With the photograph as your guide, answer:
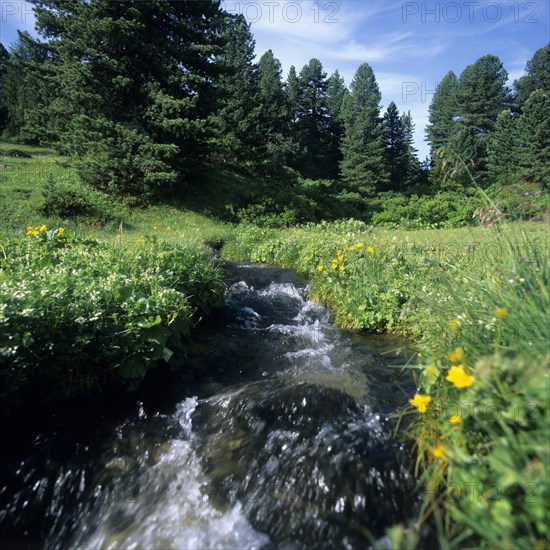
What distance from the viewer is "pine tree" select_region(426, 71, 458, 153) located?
167 feet

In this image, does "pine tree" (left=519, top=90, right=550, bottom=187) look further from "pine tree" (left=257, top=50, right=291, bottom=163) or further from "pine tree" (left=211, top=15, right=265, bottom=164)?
"pine tree" (left=211, top=15, right=265, bottom=164)

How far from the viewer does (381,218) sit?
24.0 meters

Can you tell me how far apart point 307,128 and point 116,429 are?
49724mm

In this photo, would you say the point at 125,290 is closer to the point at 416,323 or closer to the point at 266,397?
the point at 266,397

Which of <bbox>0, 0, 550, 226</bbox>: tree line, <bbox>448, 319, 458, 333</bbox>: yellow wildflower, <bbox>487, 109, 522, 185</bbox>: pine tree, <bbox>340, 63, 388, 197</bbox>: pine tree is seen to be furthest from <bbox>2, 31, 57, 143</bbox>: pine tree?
<bbox>487, 109, 522, 185</bbox>: pine tree

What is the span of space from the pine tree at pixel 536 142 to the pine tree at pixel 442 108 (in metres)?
18.7

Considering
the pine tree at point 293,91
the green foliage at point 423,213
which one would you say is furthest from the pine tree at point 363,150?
the green foliage at point 423,213

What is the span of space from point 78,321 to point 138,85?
1659 centimetres

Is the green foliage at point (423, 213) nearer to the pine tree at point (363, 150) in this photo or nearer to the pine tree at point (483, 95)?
the pine tree at point (363, 150)

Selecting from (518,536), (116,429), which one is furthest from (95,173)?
(518,536)

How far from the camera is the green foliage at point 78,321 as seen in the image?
Answer: 10.6 feet

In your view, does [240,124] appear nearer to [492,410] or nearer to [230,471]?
[230,471]

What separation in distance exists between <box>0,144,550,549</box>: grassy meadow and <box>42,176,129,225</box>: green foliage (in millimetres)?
8696

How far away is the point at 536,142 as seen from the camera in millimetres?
31766
